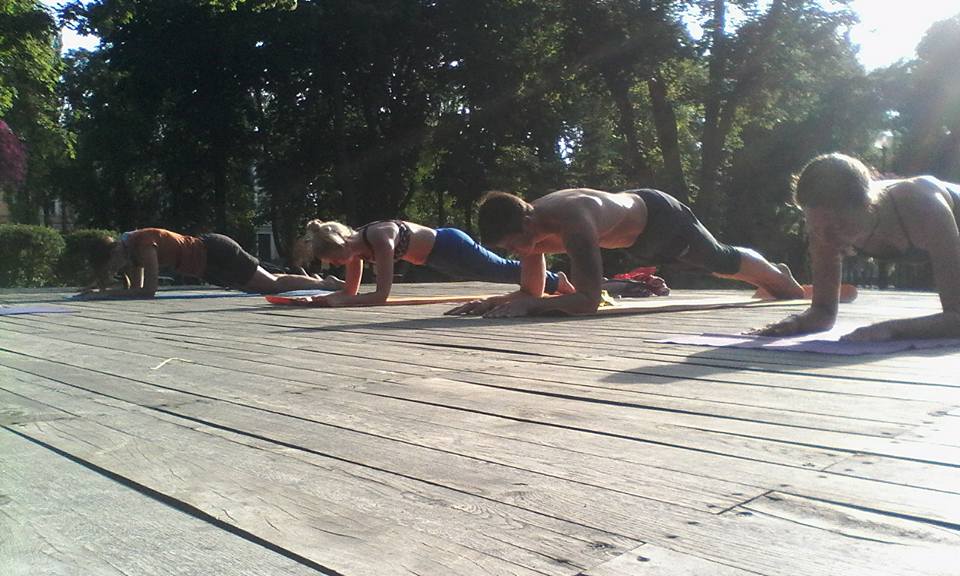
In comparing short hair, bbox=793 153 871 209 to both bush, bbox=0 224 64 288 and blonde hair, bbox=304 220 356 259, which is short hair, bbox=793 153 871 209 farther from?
bush, bbox=0 224 64 288

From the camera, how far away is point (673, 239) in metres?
6.39

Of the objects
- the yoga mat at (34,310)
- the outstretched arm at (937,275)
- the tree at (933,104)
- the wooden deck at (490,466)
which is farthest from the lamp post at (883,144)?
the wooden deck at (490,466)

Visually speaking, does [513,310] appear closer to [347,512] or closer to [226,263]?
[347,512]

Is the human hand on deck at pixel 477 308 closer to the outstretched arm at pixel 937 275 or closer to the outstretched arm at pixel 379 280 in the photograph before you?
the outstretched arm at pixel 379 280

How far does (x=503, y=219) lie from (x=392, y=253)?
229 centimetres

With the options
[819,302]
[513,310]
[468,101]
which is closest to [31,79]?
[468,101]

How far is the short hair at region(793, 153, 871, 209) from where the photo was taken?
362 cm

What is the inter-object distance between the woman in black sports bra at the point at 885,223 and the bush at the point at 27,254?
53.6 feet

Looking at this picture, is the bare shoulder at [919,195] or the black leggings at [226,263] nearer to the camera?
the bare shoulder at [919,195]

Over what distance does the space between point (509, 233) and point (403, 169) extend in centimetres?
2007

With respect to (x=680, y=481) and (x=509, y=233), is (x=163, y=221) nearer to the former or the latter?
(x=509, y=233)

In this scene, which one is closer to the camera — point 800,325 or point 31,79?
point 800,325

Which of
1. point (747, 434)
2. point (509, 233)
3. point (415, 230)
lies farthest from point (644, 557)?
point (415, 230)

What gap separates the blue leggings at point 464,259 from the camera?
324 inches
